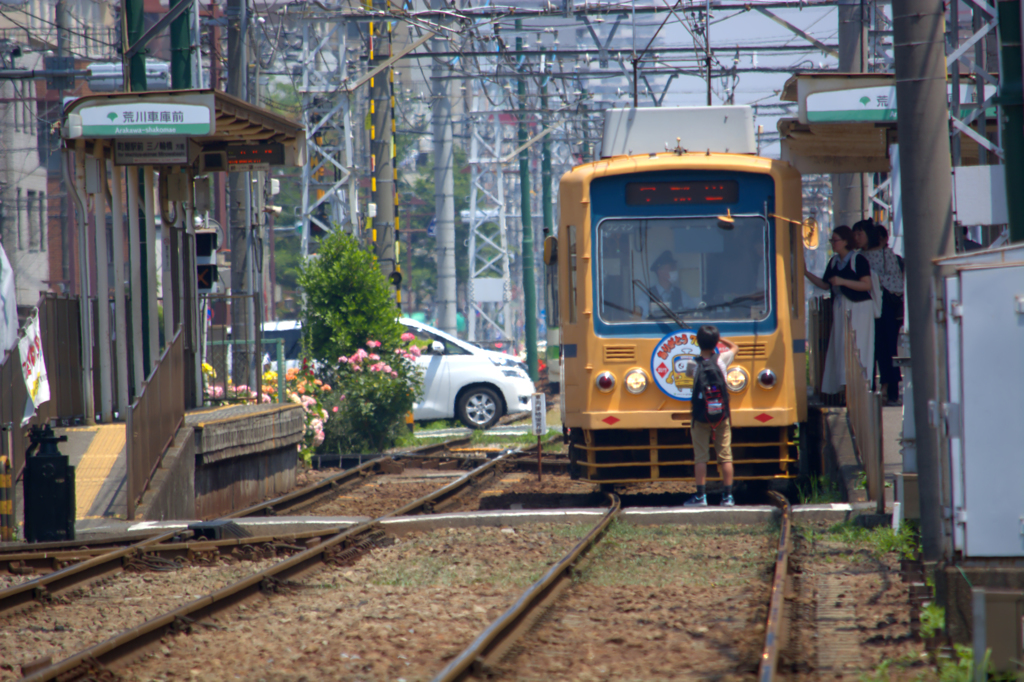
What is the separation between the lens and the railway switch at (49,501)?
9.60 m

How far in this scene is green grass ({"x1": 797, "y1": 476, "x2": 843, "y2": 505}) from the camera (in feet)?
35.4

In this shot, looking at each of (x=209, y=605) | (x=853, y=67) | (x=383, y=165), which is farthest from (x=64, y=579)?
(x=383, y=165)

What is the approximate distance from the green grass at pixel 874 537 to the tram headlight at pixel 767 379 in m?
1.75

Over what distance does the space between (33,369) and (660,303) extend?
577 cm

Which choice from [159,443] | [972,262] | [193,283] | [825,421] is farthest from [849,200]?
[972,262]

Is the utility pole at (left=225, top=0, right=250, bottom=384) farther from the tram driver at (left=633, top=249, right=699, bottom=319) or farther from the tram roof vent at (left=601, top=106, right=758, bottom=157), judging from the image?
the tram driver at (left=633, top=249, right=699, bottom=319)

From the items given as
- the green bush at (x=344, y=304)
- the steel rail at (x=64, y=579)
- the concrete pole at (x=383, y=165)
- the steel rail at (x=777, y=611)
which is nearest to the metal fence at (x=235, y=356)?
the green bush at (x=344, y=304)

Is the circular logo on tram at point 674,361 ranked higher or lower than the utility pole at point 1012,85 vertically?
lower

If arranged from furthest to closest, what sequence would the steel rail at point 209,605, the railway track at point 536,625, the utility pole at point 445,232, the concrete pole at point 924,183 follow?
the utility pole at point 445,232 < the concrete pole at point 924,183 < the steel rail at point 209,605 < the railway track at point 536,625

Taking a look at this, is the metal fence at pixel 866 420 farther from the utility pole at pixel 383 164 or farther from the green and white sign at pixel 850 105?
the utility pole at pixel 383 164

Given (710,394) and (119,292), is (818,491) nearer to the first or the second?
(710,394)

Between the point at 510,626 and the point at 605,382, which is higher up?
the point at 605,382

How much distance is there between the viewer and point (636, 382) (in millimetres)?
10602

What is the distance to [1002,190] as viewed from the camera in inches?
367
